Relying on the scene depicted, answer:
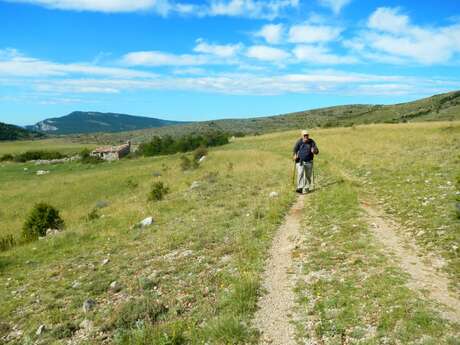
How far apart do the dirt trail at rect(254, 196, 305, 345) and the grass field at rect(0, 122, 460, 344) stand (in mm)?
213

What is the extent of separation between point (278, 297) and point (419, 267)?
3.15 metres

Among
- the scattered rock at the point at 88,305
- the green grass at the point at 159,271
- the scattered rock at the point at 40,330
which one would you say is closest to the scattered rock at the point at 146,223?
the green grass at the point at 159,271

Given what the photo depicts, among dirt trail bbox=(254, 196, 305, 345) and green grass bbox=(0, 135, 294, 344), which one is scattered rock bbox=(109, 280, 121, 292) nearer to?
green grass bbox=(0, 135, 294, 344)

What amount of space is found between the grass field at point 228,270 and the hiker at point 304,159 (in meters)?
0.91

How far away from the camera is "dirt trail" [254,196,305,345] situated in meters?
6.14

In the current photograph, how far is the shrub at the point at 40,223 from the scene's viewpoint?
20.4m

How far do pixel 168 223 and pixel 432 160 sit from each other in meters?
16.0

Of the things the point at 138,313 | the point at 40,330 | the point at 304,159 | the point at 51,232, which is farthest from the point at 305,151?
the point at 51,232

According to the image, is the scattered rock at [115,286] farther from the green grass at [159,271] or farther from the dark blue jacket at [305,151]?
the dark blue jacket at [305,151]

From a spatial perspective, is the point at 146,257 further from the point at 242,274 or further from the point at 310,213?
the point at 310,213

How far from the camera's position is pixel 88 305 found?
840 cm

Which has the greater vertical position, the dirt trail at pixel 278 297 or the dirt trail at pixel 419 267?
the dirt trail at pixel 419 267

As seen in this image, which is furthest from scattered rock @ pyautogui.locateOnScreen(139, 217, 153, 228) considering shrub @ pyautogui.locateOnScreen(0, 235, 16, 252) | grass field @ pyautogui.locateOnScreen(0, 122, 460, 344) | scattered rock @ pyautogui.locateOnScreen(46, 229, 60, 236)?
shrub @ pyautogui.locateOnScreen(0, 235, 16, 252)

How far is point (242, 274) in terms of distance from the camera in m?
8.55
